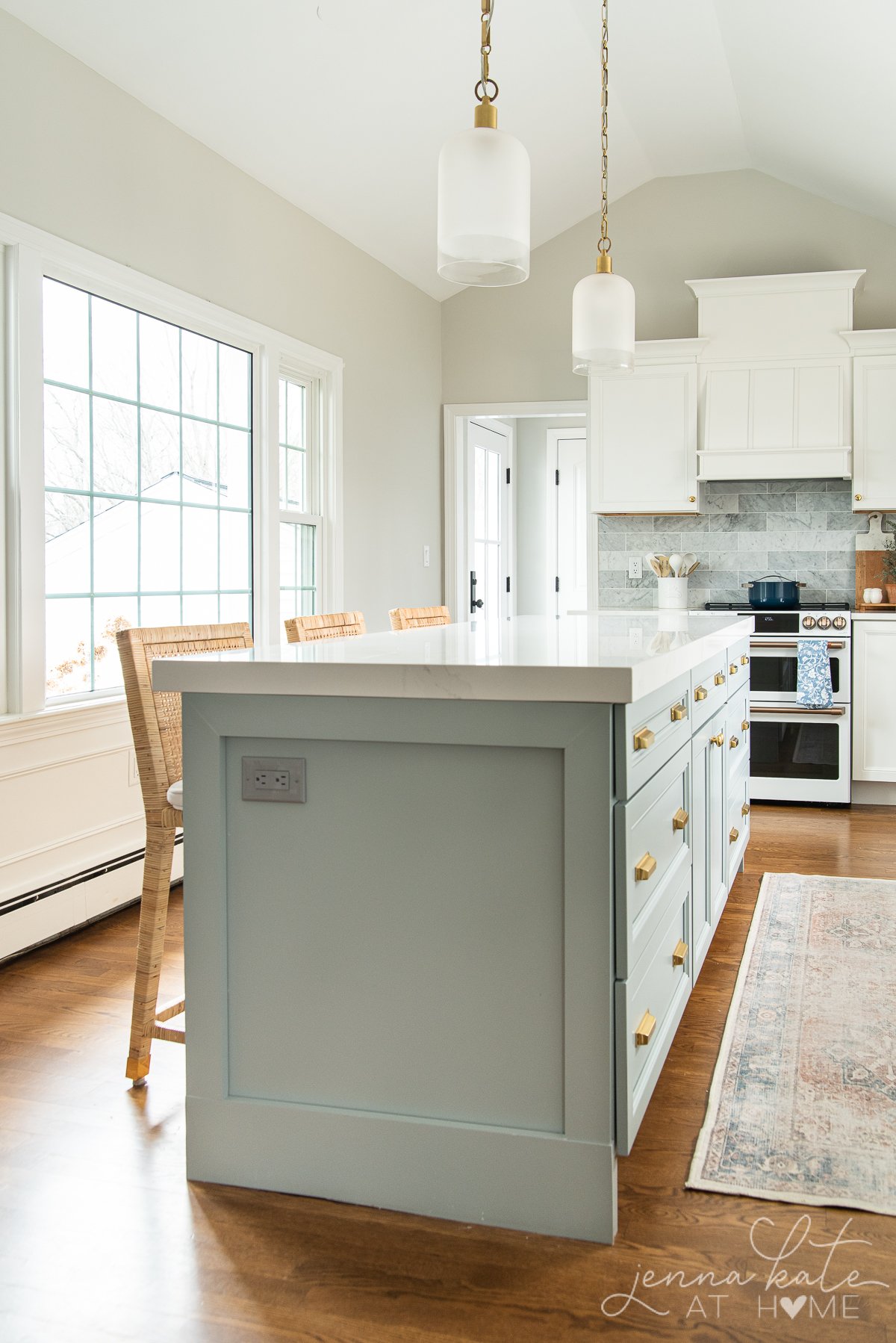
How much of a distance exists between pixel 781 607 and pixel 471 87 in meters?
2.77

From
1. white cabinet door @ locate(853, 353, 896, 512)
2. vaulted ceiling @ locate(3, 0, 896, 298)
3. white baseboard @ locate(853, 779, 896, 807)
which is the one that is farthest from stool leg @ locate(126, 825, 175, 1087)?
white cabinet door @ locate(853, 353, 896, 512)

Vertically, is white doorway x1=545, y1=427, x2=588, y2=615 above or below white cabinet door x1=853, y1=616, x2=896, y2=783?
above

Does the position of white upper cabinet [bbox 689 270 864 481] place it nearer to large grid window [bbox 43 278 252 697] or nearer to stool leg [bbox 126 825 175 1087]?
large grid window [bbox 43 278 252 697]

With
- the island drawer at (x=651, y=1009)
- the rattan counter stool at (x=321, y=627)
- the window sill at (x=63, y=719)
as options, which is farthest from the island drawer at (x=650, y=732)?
the window sill at (x=63, y=719)

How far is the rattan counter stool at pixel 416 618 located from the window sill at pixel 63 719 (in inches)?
37.3

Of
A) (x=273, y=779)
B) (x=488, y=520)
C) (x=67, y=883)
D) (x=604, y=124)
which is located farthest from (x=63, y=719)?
(x=488, y=520)

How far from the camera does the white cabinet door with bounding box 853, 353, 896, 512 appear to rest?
535cm

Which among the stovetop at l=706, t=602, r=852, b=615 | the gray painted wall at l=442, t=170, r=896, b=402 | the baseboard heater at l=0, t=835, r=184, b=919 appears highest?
the gray painted wall at l=442, t=170, r=896, b=402

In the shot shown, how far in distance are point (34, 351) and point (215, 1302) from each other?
8.50ft

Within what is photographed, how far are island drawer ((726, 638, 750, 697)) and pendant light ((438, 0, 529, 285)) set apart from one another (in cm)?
148

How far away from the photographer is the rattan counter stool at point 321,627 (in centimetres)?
317

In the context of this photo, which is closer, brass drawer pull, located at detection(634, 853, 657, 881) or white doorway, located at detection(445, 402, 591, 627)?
brass drawer pull, located at detection(634, 853, 657, 881)

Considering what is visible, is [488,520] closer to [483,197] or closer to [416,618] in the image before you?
[416,618]

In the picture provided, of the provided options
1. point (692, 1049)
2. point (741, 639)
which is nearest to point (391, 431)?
point (741, 639)
